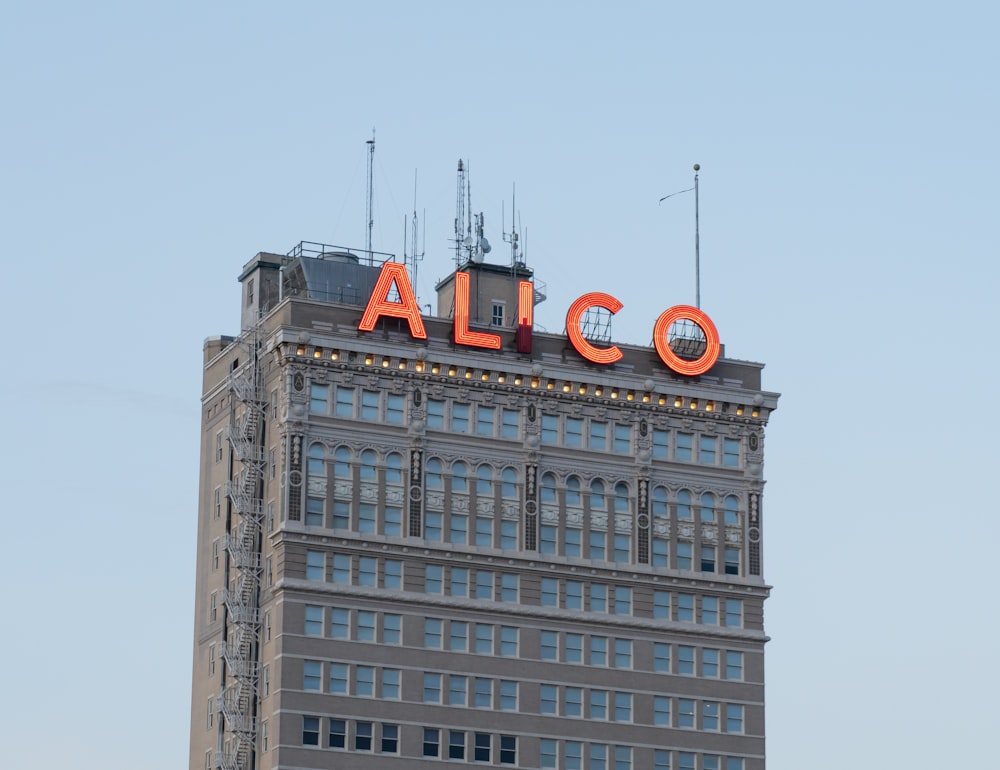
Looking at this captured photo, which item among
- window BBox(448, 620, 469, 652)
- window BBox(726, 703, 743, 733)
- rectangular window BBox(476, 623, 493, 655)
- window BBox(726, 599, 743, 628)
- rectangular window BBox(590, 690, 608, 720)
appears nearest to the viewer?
window BBox(448, 620, 469, 652)

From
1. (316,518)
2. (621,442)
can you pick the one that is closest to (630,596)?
(621,442)

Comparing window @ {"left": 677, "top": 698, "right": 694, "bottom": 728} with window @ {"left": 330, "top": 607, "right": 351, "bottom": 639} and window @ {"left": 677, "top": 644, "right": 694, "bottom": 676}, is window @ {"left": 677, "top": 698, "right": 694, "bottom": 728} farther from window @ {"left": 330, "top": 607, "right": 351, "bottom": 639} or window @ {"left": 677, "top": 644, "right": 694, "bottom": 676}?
window @ {"left": 330, "top": 607, "right": 351, "bottom": 639}

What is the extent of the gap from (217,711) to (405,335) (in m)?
30.7

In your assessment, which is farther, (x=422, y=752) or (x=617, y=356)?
(x=617, y=356)

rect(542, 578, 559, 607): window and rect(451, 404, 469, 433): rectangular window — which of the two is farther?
rect(451, 404, 469, 433): rectangular window

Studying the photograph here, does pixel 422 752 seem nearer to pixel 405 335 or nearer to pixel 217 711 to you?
pixel 217 711

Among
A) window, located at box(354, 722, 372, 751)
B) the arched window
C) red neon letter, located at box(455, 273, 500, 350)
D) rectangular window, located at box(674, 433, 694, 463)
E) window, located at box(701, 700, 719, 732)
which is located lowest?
window, located at box(354, 722, 372, 751)

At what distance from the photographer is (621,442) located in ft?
648

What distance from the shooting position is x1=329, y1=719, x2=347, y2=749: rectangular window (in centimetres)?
18200

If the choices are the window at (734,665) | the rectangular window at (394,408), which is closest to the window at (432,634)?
the rectangular window at (394,408)

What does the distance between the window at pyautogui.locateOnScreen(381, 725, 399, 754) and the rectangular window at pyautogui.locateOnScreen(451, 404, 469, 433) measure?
23005mm

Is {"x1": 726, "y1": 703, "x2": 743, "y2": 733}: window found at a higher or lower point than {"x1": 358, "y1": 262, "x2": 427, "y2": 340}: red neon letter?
lower

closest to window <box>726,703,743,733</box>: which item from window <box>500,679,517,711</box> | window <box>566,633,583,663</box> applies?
window <box>566,633,583,663</box>

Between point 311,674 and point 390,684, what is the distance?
595cm
